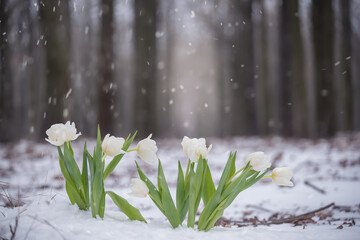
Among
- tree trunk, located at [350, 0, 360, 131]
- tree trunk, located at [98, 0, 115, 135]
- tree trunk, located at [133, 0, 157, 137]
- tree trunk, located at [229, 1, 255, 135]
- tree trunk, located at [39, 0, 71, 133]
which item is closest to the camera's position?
tree trunk, located at [39, 0, 71, 133]

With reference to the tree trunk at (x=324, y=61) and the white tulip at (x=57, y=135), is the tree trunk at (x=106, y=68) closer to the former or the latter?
the tree trunk at (x=324, y=61)

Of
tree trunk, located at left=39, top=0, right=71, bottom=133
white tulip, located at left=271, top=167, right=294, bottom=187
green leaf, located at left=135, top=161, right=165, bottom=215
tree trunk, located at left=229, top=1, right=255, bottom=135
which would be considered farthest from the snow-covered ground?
tree trunk, located at left=229, top=1, right=255, bottom=135

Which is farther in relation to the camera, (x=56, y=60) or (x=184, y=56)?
(x=184, y=56)

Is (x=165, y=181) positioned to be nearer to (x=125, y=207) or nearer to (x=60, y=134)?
(x=125, y=207)

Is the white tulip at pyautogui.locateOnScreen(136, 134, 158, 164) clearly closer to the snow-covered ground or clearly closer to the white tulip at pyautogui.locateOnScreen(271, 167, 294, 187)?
the snow-covered ground

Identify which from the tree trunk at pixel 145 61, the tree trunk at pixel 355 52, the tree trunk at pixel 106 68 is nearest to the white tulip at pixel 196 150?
the tree trunk at pixel 106 68

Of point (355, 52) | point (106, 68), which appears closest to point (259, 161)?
point (106, 68)
